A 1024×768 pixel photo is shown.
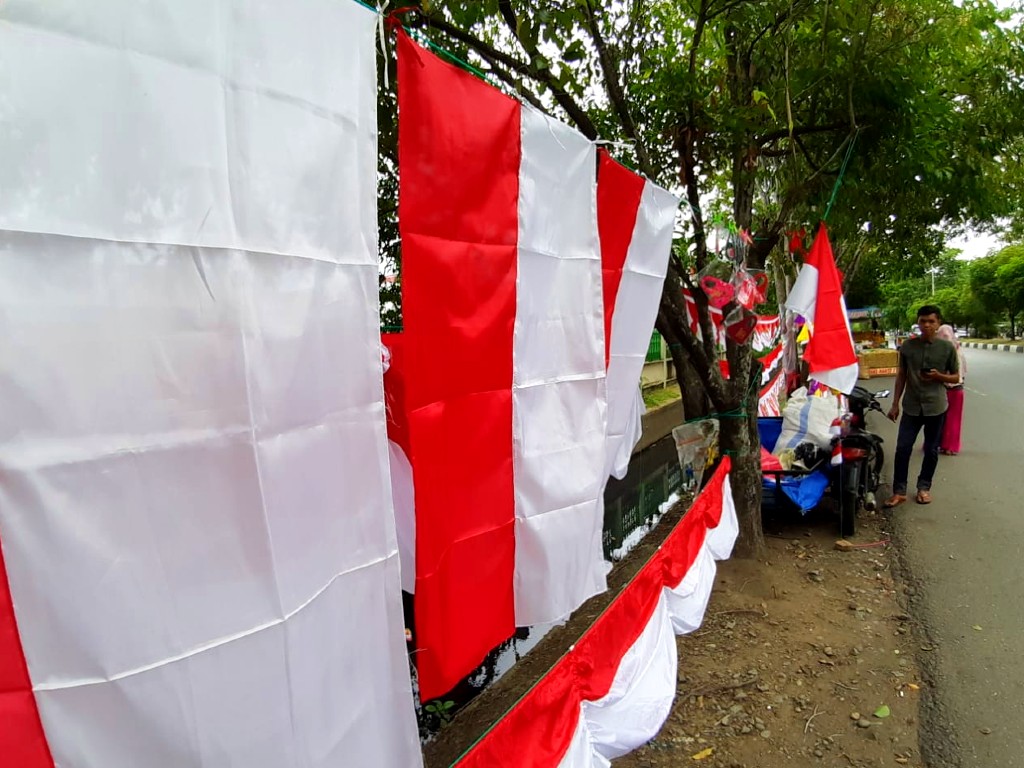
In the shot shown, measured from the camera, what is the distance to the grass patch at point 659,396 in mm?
10688

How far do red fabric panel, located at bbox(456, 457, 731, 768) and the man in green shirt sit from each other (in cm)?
400

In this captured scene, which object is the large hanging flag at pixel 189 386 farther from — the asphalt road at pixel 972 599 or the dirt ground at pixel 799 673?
the asphalt road at pixel 972 599

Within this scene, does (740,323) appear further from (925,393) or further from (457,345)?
(925,393)

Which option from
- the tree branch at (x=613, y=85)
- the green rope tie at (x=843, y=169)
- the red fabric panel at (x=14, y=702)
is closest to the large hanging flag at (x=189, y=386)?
the red fabric panel at (x=14, y=702)

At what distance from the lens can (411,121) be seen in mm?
1500

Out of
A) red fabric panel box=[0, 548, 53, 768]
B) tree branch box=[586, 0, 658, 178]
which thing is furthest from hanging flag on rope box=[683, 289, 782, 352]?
red fabric panel box=[0, 548, 53, 768]

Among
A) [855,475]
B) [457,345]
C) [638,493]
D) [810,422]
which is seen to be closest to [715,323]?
[810,422]

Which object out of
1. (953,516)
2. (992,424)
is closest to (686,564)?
(953,516)

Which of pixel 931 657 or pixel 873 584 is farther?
pixel 873 584

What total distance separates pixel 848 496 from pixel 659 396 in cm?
652

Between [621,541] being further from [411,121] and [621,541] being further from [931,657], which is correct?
[411,121]

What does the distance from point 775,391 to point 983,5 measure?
15.6ft

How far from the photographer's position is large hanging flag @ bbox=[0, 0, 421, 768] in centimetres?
92

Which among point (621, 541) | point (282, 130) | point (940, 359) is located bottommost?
point (621, 541)
